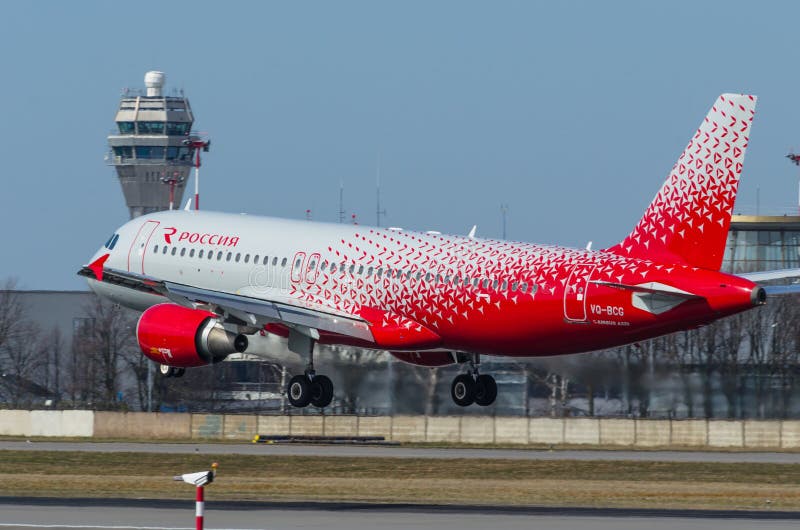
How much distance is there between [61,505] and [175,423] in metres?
38.1

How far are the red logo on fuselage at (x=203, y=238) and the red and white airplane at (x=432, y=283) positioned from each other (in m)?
0.05

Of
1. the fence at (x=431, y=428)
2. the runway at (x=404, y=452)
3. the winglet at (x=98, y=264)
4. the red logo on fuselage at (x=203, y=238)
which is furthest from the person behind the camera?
the fence at (x=431, y=428)

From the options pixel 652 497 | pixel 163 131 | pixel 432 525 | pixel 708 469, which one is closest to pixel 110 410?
pixel 708 469

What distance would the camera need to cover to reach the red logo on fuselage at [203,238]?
199 feet

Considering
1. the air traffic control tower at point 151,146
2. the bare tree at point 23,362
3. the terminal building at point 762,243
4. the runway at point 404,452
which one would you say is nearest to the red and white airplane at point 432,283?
the runway at point 404,452

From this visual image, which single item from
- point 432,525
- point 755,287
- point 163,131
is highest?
point 163,131

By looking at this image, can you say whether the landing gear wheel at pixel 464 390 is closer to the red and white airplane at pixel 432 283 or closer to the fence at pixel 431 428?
the red and white airplane at pixel 432 283

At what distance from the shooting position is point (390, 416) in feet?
261

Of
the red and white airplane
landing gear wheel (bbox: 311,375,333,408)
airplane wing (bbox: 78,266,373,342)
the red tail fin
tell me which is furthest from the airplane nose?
landing gear wheel (bbox: 311,375,333,408)

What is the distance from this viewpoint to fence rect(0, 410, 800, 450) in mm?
75000

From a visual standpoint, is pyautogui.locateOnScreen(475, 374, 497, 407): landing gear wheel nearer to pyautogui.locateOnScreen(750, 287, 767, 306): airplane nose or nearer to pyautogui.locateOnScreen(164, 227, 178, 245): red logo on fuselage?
pyautogui.locateOnScreen(164, 227, 178, 245): red logo on fuselage

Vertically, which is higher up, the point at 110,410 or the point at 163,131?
the point at 163,131

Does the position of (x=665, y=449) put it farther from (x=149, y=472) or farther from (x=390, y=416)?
(x=149, y=472)

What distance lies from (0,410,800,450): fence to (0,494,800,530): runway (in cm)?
2988
